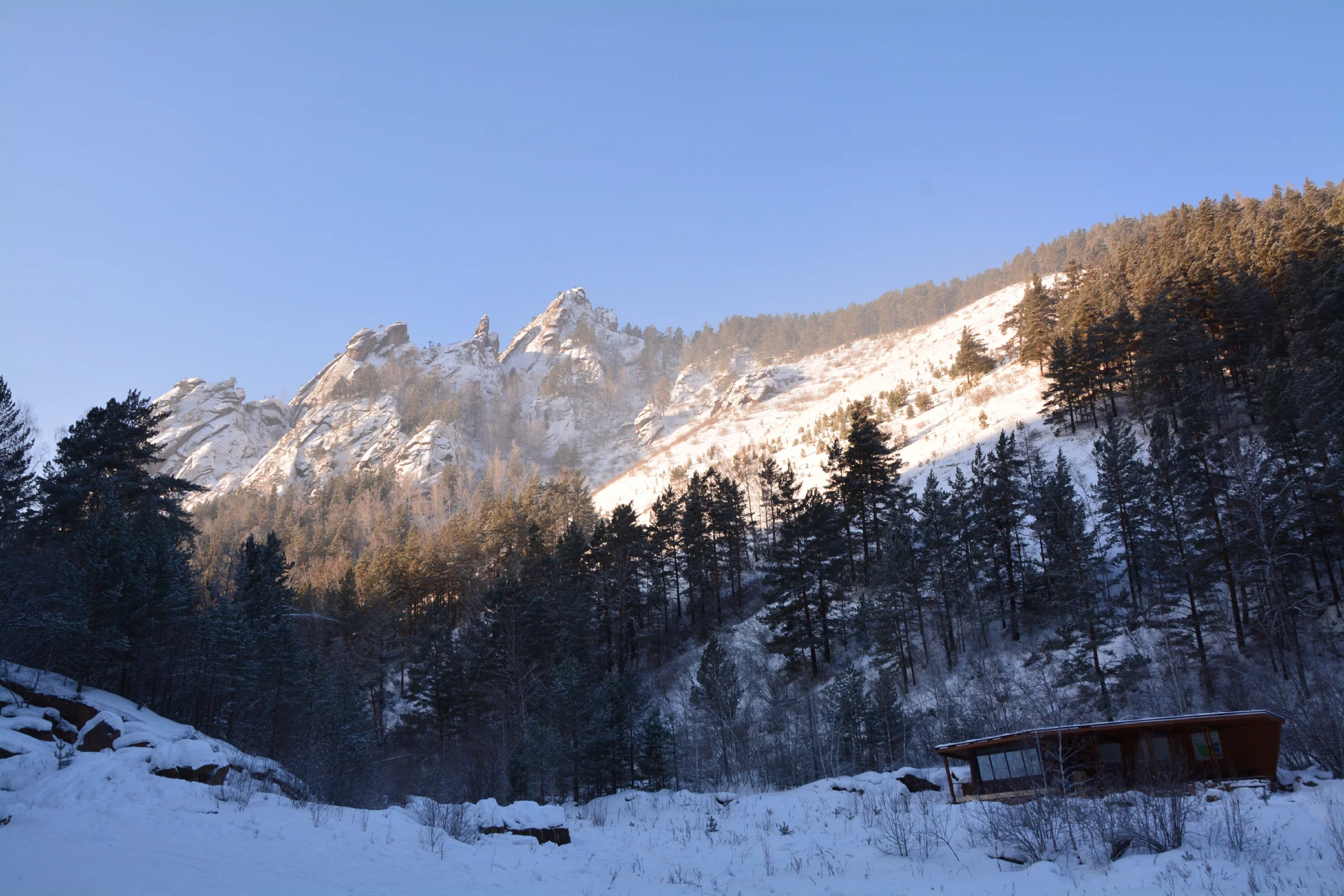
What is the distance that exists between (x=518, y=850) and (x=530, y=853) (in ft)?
0.95

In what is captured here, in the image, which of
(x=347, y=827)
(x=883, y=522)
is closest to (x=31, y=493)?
(x=347, y=827)

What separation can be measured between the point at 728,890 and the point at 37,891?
9.57m

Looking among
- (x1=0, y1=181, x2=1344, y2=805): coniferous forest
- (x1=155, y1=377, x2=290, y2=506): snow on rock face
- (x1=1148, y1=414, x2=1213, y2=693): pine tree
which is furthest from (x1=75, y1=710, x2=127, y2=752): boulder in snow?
Result: (x1=155, y1=377, x2=290, y2=506): snow on rock face

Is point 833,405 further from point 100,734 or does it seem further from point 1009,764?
point 100,734

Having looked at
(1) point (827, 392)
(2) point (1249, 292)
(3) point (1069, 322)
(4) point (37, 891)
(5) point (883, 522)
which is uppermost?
(1) point (827, 392)

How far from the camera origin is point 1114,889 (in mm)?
9234

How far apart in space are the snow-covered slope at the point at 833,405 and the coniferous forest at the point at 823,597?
5973mm

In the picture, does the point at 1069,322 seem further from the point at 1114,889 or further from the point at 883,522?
the point at 1114,889

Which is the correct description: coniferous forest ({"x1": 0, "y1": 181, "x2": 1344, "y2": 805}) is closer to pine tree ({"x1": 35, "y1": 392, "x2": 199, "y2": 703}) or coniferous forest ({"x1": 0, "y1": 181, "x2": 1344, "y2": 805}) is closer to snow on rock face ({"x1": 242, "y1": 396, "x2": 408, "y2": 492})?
pine tree ({"x1": 35, "y1": 392, "x2": 199, "y2": 703})

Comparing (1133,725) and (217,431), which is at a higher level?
(217,431)

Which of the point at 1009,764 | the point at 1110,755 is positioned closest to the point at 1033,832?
the point at 1009,764

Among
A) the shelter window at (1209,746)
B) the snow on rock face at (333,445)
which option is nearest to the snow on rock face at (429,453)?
the snow on rock face at (333,445)

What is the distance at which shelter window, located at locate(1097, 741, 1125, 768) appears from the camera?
18.0m

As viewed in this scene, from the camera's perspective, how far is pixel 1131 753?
17984mm
